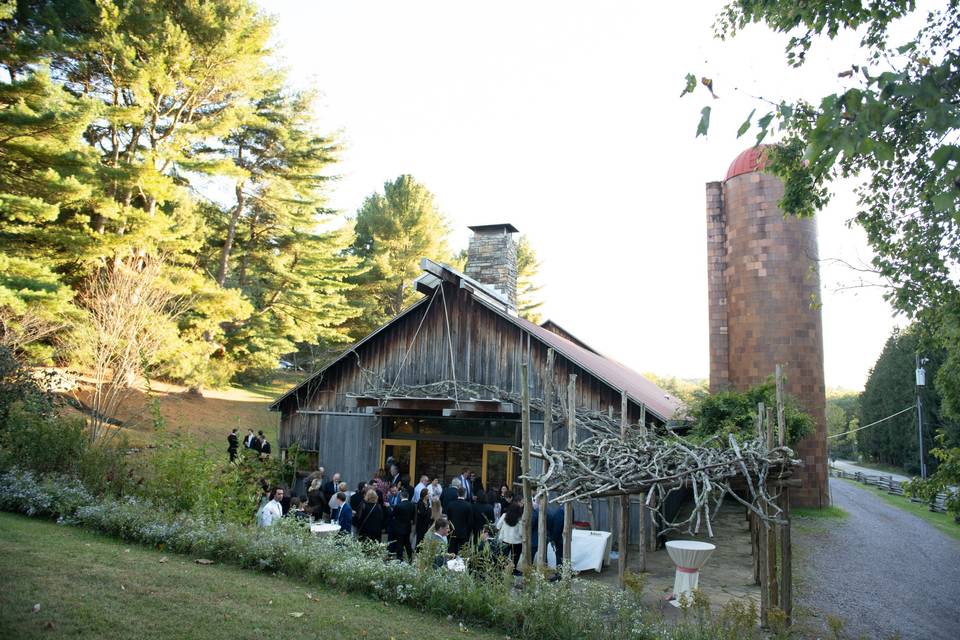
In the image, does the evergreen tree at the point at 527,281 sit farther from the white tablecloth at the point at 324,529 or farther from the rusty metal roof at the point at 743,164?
the white tablecloth at the point at 324,529

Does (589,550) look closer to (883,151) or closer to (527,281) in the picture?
(883,151)

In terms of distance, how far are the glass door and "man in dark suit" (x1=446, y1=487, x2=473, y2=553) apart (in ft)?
19.8

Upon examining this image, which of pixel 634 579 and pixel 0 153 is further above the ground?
pixel 0 153

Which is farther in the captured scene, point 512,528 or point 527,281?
point 527,281

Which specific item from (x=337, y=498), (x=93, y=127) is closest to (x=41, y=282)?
(x=93, y=127)

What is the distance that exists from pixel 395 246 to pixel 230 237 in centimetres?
984

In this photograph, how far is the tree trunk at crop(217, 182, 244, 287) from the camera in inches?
1109

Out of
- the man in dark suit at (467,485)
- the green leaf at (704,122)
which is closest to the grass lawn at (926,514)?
the man in dark suit at (467,485)

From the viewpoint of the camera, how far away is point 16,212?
659 inches

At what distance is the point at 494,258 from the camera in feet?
62.0

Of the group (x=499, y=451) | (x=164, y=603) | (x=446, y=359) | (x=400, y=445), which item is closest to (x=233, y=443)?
(x=400, y=445)

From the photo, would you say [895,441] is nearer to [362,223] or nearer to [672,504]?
[672,504]

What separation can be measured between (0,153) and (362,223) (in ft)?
74.1

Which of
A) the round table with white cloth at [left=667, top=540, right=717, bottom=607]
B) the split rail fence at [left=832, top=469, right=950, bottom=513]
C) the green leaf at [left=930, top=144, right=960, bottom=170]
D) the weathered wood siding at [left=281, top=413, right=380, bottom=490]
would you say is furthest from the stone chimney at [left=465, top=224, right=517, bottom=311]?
the split rail fence at [left=832, top=469, right=950, bottom=513]
